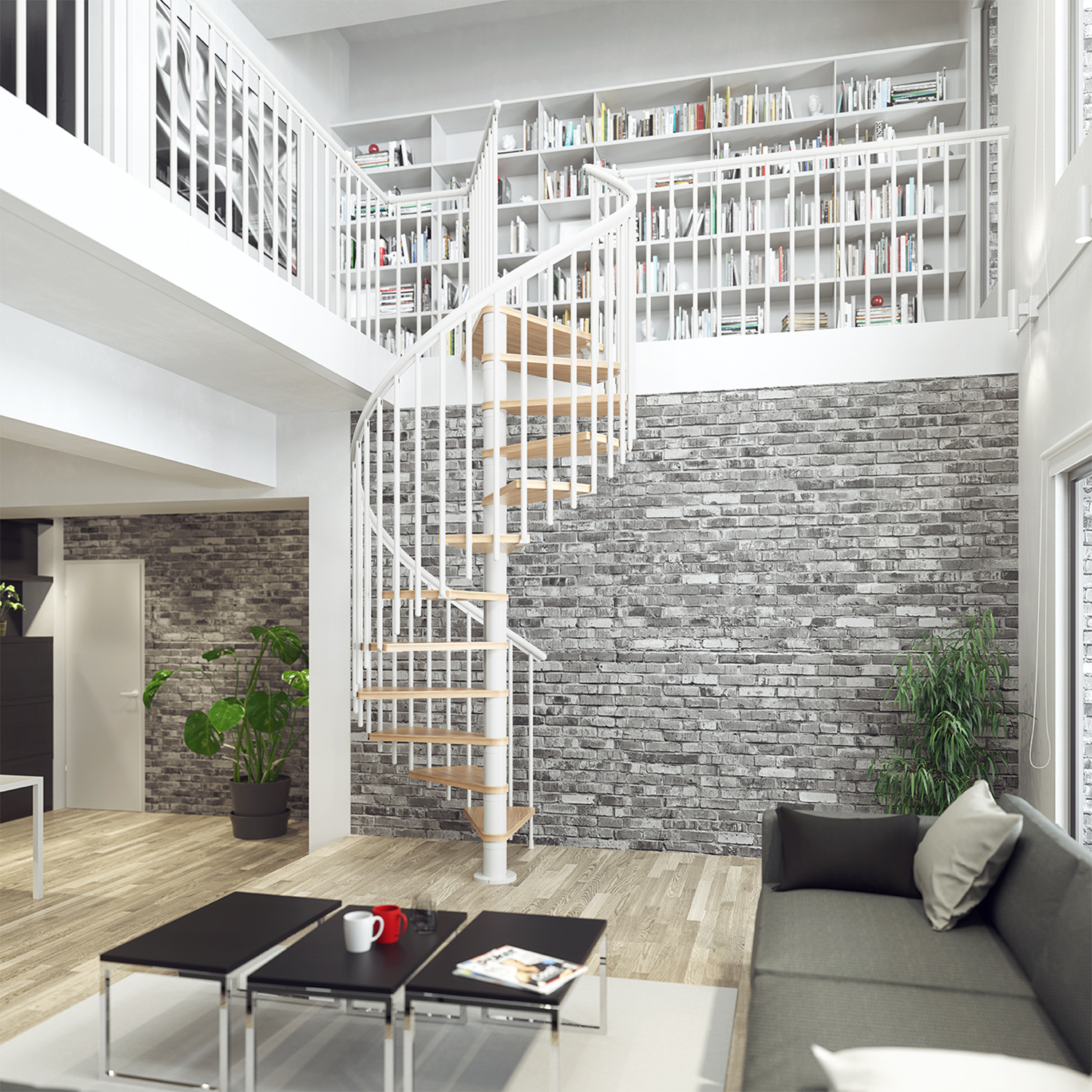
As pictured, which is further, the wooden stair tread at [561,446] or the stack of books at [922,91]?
the stack of books at [922,91]

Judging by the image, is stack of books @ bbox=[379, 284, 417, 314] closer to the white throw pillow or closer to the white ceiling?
the white ceiling

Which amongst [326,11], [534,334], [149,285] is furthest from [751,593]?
[326,11]

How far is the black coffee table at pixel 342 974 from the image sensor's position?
245 centimetres

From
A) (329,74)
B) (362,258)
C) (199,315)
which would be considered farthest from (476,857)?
(329,74)

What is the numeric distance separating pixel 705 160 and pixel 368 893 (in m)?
4.86

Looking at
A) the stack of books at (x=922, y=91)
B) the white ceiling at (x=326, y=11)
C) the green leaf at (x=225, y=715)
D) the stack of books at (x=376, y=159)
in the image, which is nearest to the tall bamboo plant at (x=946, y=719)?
the stack of books at (x=922, y=91)

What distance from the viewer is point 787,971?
2.51 m

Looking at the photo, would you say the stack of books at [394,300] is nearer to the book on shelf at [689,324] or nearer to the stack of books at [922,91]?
the book on shelf at [689,324]

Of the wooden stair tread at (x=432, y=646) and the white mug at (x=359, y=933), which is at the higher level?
the wooden stair tread at (x=432, y=646)

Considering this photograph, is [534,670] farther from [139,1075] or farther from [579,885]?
[139,1075]

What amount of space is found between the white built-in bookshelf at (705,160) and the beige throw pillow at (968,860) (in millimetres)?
3578

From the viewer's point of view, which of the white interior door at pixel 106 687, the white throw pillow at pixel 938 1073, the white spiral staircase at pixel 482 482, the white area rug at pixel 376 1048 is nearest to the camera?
the white throw pillow at pixel 938 1073

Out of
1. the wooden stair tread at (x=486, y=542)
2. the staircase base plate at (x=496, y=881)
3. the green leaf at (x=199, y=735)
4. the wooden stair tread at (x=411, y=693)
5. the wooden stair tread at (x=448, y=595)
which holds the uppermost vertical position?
Result: the wooden stair tread at (x=486, y=542)

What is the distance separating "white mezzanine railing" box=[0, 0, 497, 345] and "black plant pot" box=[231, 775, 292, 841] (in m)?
3.05
